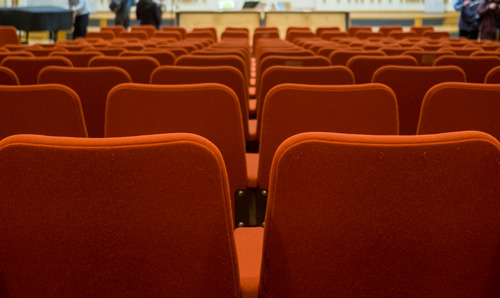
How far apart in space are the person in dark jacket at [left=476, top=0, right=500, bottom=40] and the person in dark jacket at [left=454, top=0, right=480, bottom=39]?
1.41 feet

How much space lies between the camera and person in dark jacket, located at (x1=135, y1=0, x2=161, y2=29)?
481 inches

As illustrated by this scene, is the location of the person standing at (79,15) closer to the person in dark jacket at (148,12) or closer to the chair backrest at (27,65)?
the person in dark jacket at (148,12)

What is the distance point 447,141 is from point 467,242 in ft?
0.72

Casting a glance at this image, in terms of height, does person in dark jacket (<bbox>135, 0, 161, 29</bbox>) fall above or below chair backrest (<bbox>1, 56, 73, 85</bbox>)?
above

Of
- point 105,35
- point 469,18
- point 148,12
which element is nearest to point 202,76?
point 105,35

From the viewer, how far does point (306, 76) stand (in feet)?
8.20

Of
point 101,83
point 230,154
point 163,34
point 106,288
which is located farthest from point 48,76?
point 163,34

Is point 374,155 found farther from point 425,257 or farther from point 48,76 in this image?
point 48,76

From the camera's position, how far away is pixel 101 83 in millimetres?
2412

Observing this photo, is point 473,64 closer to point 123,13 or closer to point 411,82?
point 411,82

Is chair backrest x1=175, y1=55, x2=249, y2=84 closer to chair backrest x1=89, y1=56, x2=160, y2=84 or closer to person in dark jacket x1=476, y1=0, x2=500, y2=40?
chair backrest x1=89, y1=56, x2=160, y2=84

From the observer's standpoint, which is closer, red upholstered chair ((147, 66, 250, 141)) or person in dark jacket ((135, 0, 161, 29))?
red upholstered chair ((147, 66, 250, 141))

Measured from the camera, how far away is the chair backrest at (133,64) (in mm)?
2992

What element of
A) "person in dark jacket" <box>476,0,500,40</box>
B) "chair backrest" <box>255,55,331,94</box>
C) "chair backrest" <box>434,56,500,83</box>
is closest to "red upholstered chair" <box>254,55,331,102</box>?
"chair backrest" <box>255,55,331,94</box>
